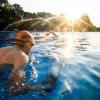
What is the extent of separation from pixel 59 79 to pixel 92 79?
3.48ft

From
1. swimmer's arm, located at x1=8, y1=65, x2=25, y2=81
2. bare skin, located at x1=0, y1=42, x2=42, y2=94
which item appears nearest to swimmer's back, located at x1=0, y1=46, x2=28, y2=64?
bare skin, located at x1=0, y1=42, x2=42, y2=94

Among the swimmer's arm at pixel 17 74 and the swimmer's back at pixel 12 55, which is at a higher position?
the swimmer's back at pixel 12 55

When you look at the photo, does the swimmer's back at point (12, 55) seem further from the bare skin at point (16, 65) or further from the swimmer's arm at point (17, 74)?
the swimmer's arm at point (17, 74)

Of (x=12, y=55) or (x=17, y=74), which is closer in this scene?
(x=17, y=74)

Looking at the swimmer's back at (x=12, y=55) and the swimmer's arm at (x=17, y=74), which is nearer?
the swimmer's arm at (x=17, y=74)

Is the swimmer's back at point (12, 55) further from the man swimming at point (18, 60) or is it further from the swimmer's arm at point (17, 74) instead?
the swimmer's arm at point (17, 74)

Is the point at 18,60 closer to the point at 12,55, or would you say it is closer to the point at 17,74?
the point at 12,55

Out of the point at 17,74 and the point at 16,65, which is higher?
the point at 16,65

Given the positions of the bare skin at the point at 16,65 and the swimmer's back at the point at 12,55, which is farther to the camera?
the swimmer's back at the point at 12,55

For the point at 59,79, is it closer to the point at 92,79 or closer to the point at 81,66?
the point at 92,79

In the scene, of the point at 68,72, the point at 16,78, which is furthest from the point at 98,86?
the point at 16,78

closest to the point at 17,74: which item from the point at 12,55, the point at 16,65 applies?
the point at 16,65

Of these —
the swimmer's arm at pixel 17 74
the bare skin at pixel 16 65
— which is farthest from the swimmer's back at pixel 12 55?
the swimmer's arm at pixel 17 74

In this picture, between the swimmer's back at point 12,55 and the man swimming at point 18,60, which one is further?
the swimmer's back at point 12,55
